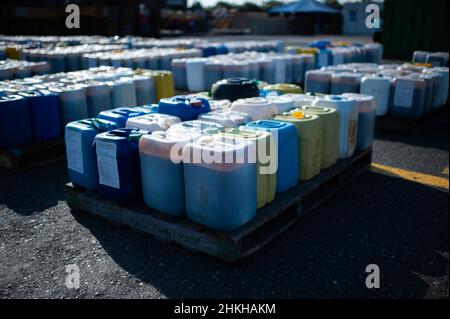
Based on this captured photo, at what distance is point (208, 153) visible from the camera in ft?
8.85

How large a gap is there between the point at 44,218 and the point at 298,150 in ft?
7.37

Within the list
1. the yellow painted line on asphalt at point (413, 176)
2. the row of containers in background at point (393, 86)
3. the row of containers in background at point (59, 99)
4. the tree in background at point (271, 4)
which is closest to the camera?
the yellow painted line on asphalt at point (413, 176)

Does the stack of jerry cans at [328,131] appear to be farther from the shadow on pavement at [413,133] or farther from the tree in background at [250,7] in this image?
the tree in background at [250,7]

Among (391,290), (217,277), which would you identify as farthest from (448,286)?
(217,277)

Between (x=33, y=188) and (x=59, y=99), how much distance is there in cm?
123

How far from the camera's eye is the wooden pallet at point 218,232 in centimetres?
283

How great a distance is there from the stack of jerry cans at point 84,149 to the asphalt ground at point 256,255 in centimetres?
34

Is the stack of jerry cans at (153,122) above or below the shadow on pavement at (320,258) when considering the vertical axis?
above

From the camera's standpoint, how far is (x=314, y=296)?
256 centimetres

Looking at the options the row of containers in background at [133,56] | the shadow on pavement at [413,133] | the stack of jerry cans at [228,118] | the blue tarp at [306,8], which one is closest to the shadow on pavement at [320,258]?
the stack of jerry cans at [228,118]

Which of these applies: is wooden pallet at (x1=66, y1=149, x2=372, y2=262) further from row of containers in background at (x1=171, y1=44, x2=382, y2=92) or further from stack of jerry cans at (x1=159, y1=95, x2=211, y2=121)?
row of containers in background at (x1=171, y1=44, x2=382, y2=92)

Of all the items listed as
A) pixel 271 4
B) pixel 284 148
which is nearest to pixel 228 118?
pixel 284 148

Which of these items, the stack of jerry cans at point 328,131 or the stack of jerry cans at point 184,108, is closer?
the stack of jerry cans at point 328,131
